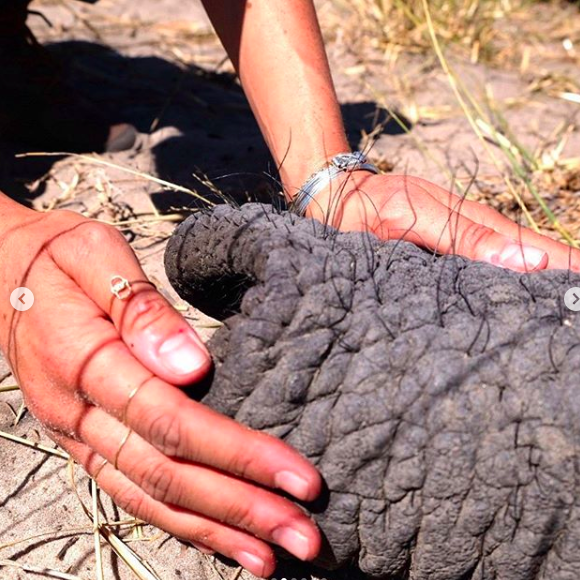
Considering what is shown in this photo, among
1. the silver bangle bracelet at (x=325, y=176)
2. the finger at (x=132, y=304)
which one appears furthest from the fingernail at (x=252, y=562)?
the silver bangle bracelet at (x=325, y=176)

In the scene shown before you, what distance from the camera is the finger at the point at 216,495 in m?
1.17

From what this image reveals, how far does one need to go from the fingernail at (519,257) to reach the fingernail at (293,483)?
1.83 feet

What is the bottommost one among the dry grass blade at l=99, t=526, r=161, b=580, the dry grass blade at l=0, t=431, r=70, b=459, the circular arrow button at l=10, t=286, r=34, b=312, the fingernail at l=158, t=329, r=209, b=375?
the dry grass blade at l=99, t=526, r=161, b=580

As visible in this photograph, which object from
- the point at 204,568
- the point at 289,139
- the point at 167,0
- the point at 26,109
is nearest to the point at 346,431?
the point at 204,568

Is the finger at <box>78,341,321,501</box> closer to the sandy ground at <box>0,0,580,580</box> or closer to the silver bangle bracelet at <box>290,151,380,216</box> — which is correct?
the sandy ground at <box>0,0,580,580</box>

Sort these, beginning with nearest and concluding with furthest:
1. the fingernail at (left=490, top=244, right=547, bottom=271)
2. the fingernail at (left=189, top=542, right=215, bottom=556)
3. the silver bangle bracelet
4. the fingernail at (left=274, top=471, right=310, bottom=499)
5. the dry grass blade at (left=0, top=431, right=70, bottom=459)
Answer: the fingernail at (left=274, top=471, right=310, bottom=499), the fingernail at (left=189, top=542, right=215, bottom=556), the fingernail at (left=490, top=244, right=547, bottom=271), the dry grass blade at (left=0, top=431, right=70, bottom=459), the silver bangle bracelet

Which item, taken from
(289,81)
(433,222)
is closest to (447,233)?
(433,222)

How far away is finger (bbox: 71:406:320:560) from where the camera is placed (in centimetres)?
117

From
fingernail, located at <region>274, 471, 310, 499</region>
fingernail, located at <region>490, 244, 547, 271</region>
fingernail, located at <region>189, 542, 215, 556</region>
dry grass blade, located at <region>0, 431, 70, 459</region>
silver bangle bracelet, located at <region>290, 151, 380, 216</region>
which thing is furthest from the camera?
silver bangle bracelet, located at <region>290, 151, 380, 216</region>

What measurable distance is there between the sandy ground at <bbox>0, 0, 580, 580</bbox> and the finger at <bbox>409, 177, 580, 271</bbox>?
348 millimetres

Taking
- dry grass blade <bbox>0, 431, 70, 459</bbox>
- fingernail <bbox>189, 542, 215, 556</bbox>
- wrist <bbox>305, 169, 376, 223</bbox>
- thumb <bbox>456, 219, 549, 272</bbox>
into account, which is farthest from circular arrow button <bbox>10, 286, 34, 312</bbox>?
thumb <bbox>456, 219, 549, 272</bbox>

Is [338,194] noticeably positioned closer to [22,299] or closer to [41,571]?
[22,299]

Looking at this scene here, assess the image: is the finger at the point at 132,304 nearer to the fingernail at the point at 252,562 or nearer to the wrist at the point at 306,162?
the fingernail at the point at 252,562

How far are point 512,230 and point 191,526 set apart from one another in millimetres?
788
